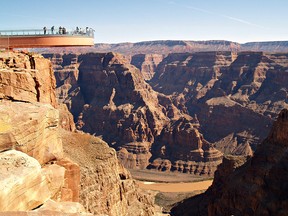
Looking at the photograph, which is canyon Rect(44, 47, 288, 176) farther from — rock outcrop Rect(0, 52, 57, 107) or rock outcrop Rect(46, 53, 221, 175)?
rock outcrop Rect(0, 52, 57, 107)

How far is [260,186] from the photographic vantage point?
195 ft

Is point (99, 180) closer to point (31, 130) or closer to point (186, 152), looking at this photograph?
point (31, 130)

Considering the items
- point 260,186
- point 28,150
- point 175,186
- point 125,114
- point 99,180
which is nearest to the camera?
point 28,150

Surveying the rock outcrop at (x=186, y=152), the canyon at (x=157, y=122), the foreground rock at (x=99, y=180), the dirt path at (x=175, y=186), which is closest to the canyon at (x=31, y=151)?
the foreground rock at (x=99, y=180)

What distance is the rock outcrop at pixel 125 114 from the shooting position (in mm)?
148875

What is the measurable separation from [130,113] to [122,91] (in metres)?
17.9

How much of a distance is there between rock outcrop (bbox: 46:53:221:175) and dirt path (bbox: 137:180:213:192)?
13.6 m

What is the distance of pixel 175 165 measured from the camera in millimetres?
141250

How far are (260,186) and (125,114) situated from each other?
367ft

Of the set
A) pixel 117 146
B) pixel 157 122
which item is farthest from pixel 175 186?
pixel 157 122

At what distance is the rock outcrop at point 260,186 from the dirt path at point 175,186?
127ft

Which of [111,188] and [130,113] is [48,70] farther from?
[130,113]

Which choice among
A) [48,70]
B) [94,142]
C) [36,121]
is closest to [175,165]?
[94,142]

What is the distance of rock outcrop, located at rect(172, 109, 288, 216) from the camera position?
54.8 meters
